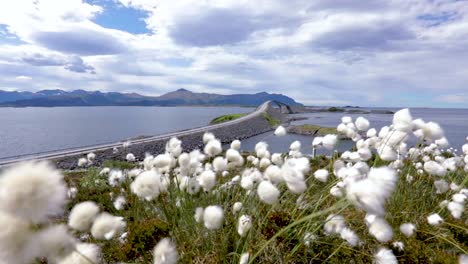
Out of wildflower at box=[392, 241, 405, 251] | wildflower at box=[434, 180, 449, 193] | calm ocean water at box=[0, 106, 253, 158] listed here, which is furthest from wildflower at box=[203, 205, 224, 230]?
calm ocean water at box=[0, 106, 253, 158]

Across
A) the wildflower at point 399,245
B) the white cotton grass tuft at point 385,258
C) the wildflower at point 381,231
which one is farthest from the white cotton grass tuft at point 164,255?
the wildflower at point 399,245

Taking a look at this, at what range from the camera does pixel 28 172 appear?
1267 millimetres

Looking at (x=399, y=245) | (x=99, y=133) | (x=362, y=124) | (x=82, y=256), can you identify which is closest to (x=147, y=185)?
(x=82, y=256)

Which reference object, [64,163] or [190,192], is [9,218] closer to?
[190,192]

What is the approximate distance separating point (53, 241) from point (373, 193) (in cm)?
141

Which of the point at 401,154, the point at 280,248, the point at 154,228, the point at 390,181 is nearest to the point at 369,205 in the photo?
the point at 390,181

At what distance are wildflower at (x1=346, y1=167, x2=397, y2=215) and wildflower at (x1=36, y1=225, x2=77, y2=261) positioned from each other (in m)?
1.31

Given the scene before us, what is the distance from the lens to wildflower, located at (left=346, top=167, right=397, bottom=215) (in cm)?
165

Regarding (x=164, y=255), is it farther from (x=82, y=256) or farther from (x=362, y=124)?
(x=362, y=124)

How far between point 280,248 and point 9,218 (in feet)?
7.80

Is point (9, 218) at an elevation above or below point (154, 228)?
above

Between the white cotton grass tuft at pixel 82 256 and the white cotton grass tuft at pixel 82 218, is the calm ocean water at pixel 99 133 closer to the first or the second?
the white cotton grass tuft at pixel 82 256

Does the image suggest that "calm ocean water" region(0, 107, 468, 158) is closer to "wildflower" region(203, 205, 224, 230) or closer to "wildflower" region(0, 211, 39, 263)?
"wildflower" region(203, 205, 224, 230)

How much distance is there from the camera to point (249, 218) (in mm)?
2850
